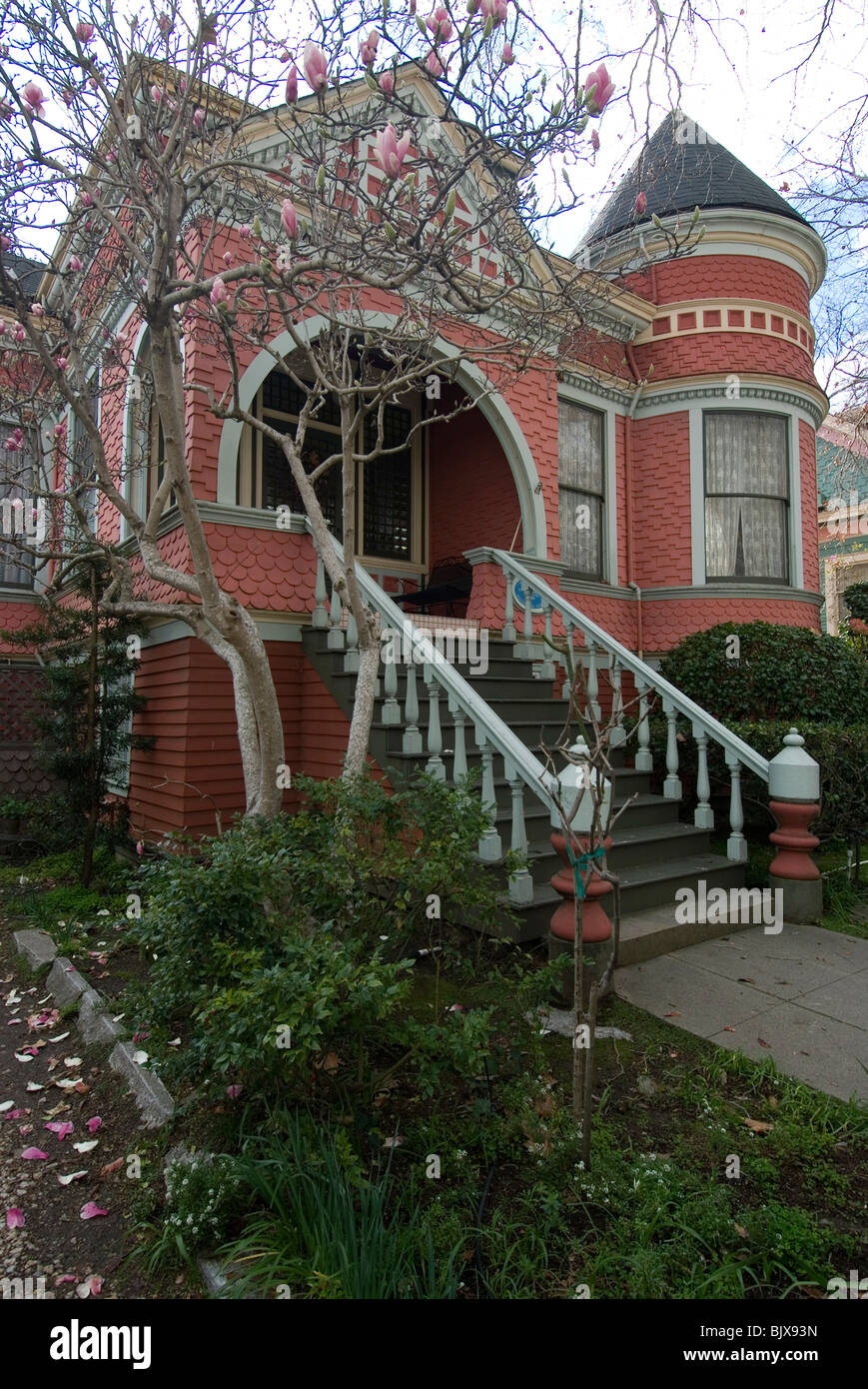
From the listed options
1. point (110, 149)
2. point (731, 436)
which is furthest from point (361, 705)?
point (731, 436)

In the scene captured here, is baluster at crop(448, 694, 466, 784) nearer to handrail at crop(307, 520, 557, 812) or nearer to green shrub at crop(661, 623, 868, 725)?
handrail at crop(307, 520, 557, 812)

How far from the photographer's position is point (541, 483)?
7.93 m

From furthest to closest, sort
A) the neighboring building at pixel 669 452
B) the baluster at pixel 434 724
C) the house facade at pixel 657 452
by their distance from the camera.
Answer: the neighboring building at pixel 669 452, the house facade at pixel 657 452, the baluster at pixel 434 724

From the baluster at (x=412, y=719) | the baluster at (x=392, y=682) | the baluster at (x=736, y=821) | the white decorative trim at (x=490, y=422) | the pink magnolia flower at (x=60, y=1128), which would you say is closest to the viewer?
the pink magnolia flower at (x=60, y=1128)

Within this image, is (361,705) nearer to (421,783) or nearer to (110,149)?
(421,783)

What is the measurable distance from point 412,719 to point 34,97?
3.80m

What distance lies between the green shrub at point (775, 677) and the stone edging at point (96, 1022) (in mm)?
5488

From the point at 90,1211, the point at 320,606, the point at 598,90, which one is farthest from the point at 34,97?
the point at 90,1211

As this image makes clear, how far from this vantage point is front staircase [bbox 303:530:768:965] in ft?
14.1

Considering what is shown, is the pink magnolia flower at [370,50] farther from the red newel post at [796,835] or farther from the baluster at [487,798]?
the red newel post at [796,835]

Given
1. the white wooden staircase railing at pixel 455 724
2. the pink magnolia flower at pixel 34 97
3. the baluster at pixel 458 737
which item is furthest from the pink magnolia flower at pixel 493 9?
the baluster at pixel 458 737

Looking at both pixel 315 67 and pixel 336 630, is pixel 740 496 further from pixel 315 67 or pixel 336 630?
pixel 315 67

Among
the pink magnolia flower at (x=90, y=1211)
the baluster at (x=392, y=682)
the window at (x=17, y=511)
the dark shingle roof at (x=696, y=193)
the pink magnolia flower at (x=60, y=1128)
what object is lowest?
the pink magnolia flower at (x=60, y=1128)

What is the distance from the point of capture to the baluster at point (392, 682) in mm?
5039
